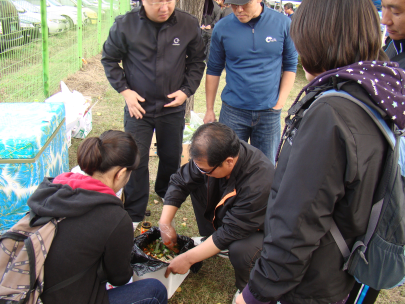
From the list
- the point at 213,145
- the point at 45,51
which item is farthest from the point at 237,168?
the point at 45,51

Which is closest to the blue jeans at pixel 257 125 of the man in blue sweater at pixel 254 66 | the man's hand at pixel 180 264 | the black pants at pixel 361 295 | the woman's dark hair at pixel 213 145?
the man in blue sweater at pixel 254 66

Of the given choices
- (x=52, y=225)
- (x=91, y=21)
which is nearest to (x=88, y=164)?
(x=52, y=225)

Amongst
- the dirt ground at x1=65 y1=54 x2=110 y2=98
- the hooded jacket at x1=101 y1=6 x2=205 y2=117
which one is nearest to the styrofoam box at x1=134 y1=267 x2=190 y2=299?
the hooded jacket at x1=101 y1=6 x2=205 y2=117

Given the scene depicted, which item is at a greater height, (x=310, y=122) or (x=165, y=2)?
(x=165, y=2)

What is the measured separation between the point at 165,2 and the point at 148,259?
1964mm

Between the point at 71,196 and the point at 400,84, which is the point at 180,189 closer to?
the point at 71,196

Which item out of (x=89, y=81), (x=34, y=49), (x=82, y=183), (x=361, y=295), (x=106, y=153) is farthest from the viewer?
(x=89, y=81)

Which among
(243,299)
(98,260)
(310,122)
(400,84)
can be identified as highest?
(400,84)

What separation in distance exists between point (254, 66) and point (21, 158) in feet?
6.79

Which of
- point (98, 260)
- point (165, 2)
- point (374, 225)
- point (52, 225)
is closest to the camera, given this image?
point (374, 225)

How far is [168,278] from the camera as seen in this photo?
89.3 inches

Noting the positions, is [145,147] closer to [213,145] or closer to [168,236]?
[168,236]

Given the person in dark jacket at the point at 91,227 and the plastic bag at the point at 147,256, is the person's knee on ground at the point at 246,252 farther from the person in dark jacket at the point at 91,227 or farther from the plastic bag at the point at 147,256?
the person in dark jacket at the point at 91,227

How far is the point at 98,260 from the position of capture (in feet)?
5.22
